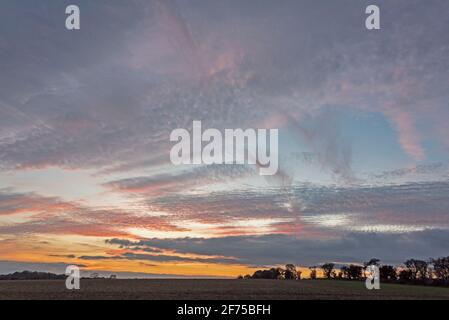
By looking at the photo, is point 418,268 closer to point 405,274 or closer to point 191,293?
point 405,274

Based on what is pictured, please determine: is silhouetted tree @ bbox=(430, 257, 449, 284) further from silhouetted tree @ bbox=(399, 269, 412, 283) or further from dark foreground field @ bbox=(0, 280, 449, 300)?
dark foreground field @ bbox=(0, 280, 449, 300)

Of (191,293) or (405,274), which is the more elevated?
(191,293)

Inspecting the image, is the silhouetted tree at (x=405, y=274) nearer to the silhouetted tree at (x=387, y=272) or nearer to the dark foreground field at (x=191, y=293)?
the silhouetted tree at (x=387, y=272)

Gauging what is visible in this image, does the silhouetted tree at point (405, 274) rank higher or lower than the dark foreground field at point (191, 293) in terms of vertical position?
lower

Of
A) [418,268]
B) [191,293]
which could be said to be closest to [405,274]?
[418,268]

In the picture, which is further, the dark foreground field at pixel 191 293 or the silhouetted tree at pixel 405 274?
the silhouetted tree at pixel 405 274

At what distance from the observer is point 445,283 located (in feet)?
403

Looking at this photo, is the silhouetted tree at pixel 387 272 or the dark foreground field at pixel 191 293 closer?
the dark foreground field at pixel 191 293

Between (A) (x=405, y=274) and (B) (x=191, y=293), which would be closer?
(B) (x=191, y=293)

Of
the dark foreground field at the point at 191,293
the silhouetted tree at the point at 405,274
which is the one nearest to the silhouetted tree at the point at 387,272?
the silhouetted tree at the point at 405,274

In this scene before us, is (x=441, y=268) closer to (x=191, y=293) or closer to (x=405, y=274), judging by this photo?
(x=405, y=274)
